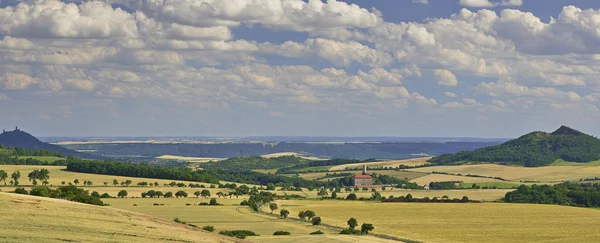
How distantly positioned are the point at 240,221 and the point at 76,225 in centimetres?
6017

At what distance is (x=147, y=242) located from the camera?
55.4m

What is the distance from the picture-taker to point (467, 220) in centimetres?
12794

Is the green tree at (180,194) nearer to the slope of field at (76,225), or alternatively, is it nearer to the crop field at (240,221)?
the crop field at (240,221)

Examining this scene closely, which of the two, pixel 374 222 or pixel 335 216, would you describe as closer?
pixel 374 222

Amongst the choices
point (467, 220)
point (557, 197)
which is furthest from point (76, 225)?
point (557, 197)

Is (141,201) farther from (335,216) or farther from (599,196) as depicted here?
(599,196)

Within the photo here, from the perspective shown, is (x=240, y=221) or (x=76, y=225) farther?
(x=240, y=221)

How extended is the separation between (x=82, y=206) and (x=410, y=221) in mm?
67611

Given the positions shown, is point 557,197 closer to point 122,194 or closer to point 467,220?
point 467,220

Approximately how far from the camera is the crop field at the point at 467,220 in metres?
104

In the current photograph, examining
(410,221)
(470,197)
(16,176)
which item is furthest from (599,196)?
(16,176)

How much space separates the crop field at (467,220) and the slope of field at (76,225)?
40.5 metres

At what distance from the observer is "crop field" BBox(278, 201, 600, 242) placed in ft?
341

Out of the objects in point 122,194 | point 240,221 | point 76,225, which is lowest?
point 240,221
